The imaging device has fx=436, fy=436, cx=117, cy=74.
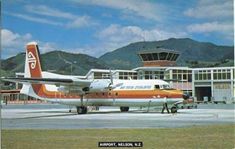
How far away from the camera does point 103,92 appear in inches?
1336

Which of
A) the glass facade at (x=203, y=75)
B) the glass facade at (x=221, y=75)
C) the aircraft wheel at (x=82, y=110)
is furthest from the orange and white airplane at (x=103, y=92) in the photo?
the glass facade at (x=203, y=75)

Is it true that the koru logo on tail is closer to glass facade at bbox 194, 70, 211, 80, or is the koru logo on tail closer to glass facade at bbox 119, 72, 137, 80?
glass facade at bbox 119, 72, 137, 80

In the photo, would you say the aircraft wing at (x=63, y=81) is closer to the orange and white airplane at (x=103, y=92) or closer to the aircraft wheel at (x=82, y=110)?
the orange and white airplane at (x=103, y=92)

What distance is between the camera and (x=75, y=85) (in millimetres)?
33438

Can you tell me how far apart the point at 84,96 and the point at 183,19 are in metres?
22.9

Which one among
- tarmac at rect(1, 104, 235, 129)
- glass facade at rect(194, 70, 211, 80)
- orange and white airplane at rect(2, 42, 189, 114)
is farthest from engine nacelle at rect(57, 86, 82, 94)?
glass facade at rect(194, 70, 211, 80)

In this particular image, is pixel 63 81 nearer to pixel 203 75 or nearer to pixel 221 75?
pixel 221 75

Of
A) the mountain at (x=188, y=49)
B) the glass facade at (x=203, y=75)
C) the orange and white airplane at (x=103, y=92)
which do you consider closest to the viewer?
the mountain at (x=188, y=49)

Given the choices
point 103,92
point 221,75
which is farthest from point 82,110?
point 221,75

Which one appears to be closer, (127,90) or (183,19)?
(183,19)

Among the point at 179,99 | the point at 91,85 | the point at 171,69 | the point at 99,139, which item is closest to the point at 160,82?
the point at 179,99

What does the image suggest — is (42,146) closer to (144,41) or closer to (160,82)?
(144,41)

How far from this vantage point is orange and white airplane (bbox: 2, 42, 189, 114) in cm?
3086

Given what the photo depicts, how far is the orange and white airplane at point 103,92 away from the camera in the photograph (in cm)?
3086
